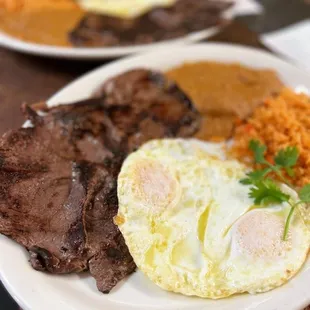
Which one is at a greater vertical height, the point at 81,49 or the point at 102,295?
the point at 81,49

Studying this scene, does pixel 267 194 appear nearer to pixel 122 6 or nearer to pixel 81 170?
pixel 81 170

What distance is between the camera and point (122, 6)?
3.97 metres

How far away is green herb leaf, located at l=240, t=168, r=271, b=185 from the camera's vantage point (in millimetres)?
2216

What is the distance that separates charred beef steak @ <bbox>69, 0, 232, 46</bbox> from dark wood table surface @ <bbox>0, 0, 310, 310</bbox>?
22 cm

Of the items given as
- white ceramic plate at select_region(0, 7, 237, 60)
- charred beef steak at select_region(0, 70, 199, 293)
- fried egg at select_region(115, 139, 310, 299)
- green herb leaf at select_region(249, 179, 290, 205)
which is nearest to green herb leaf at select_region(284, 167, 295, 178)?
fried egg at select_region(115, 139, 310, 299)

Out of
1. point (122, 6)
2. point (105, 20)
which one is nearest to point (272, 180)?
point (105, 20)

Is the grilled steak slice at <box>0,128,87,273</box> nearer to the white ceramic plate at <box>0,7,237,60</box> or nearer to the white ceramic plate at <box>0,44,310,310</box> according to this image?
the white ceramic plate at <box>0,44,310,310</box>

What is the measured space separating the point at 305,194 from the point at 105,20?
244 cm

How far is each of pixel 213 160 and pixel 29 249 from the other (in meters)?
1.04

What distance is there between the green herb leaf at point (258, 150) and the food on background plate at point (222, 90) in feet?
1.01

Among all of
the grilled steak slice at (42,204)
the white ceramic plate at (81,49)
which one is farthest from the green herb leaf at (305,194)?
the white ceramic plate at (81,49)

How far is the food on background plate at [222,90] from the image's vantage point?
110 inches

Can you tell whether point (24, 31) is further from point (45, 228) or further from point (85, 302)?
point (85, 302)

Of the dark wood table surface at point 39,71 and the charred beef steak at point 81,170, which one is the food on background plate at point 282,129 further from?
the dark wood table surface at point 39,71
